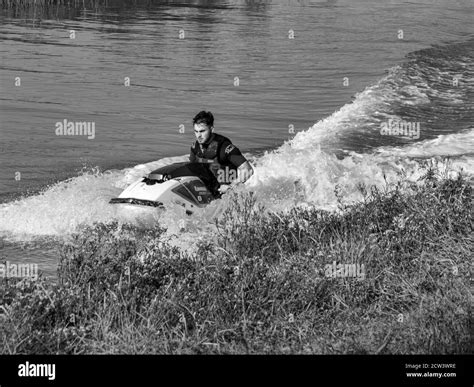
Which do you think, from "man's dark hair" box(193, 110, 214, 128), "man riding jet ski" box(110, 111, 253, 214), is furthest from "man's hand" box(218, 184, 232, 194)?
"man's dark hair" box(193, 110, 214, 128)

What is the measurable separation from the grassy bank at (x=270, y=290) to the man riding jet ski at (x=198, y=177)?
6.77 ft

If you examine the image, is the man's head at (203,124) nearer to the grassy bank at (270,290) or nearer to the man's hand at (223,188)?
the man's hand at (223,188)

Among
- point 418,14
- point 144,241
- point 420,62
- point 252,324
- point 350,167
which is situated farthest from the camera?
point 418,14

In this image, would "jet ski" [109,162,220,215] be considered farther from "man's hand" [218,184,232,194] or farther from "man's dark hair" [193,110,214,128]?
"man's dark hair" [193,110,214,128]

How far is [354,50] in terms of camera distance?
31.8 m

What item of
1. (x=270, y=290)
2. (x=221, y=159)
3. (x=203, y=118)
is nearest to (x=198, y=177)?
(x=221, y=159)

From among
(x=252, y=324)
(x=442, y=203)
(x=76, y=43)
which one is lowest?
(x=252, y=324)

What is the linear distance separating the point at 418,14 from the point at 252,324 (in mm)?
34399

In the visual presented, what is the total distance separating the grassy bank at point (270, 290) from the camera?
7391 millimetres

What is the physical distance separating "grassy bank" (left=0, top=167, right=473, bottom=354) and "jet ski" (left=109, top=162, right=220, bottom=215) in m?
1.94

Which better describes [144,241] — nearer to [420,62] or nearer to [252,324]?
[252,324]

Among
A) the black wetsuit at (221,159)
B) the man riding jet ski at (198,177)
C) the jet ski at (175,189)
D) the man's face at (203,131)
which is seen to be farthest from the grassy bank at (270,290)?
the man's face at (203,131)

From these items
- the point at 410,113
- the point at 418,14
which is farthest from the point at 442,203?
the point at 418,14
